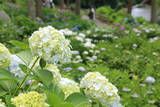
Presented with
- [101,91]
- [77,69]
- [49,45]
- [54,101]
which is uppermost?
[49,45]

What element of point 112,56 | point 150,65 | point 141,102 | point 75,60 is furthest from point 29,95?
point 112,56

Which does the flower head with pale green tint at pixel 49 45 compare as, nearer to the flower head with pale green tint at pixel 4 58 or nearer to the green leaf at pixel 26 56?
the green leaf at pixel 26 56

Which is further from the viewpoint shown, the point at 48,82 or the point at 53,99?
the point at 48,82

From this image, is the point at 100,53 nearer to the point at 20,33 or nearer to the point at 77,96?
the point at 20,33

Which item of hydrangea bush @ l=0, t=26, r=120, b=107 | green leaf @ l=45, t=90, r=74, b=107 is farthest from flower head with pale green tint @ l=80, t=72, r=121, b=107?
green leaf @ l=45, t=90, r=74, b=107

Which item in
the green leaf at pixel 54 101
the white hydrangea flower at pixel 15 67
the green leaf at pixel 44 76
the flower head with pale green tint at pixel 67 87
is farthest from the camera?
the white hydrangea flower at pixel 15 67

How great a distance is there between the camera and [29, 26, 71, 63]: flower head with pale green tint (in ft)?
4.50

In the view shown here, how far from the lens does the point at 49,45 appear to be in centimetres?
137

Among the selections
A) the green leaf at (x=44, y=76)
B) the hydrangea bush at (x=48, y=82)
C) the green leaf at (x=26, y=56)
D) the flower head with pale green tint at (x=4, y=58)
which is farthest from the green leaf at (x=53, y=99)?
the flower head with pale green tint at (x=4, y=58)

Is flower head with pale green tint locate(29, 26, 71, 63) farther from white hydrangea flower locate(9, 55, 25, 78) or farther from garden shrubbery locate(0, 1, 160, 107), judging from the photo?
white hydrangea flower locate(9, 55, 25, 78)

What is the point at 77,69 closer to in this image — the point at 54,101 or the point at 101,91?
the point at 101,91

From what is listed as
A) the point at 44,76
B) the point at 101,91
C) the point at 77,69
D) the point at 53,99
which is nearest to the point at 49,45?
the point at 44,76

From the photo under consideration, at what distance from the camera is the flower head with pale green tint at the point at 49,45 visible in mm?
1372

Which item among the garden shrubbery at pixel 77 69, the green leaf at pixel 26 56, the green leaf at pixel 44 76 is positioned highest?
the green leaf at pixel 26 56
